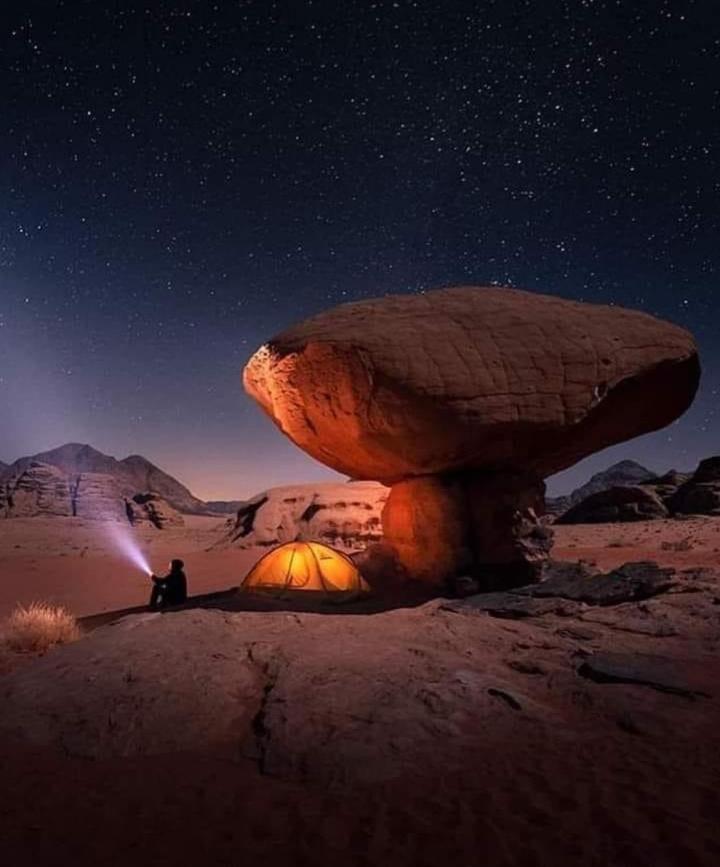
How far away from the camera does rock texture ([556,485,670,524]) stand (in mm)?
32969

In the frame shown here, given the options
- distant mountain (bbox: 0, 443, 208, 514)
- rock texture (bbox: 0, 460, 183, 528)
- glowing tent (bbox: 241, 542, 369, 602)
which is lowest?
glowing tent (bbox: 241, 542, 369, 602)

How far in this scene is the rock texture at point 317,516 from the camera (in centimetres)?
2148

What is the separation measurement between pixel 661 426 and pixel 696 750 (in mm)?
10142

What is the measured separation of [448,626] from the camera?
7.13 meters

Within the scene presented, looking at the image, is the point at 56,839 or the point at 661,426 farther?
the point at 661,426

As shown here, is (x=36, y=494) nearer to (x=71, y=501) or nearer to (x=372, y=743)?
(x=71, y=501)

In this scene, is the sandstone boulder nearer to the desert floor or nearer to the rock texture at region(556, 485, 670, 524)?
the desert floor

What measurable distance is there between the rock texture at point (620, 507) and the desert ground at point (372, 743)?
28428 millimetres

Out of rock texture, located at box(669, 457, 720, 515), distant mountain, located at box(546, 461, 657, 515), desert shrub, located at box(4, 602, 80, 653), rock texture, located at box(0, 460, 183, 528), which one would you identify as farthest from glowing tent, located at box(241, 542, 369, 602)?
distant mountain, located at box(546, 461, 657, 515)

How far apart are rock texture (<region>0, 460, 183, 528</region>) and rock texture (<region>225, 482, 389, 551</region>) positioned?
2517cm

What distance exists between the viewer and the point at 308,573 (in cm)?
1156

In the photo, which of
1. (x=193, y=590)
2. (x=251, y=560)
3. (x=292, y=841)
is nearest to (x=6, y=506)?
(x=251, y=560)

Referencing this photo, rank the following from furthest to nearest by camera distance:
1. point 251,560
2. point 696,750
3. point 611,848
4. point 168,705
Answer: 1. point 251,560
2. point 168,705
3. point 696,750
4. point 611,848

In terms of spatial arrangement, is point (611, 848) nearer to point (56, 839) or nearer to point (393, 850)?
point (393, 850)
